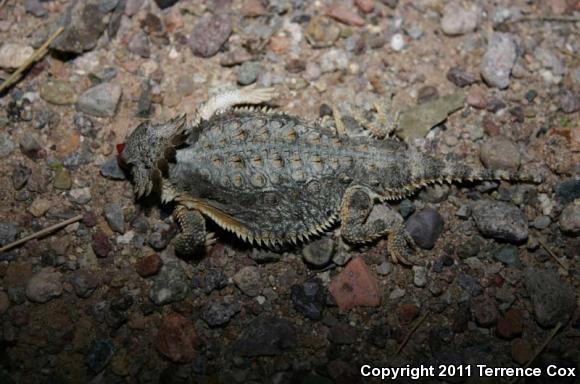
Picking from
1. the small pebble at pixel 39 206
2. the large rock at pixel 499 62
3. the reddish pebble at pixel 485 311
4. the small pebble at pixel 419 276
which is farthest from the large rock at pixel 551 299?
→ the small pebble at pixel 39 206

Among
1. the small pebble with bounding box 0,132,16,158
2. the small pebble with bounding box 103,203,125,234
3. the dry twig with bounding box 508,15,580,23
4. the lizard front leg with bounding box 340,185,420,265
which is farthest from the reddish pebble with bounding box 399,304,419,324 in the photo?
the small pebble with bounding box 0,132,16,158

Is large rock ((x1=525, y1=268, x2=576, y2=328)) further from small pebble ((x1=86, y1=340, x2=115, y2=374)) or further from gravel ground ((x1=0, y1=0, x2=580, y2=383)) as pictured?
small pebble ((x1=86, y1=340, x2=115, y2=374))

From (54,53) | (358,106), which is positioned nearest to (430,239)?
(358,106)

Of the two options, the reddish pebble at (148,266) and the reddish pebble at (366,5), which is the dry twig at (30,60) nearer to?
the reddish pebble at (148,266)

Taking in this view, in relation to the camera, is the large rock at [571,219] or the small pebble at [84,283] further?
the large rock at [571,219]

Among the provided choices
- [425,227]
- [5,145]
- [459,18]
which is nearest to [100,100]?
[5,145]

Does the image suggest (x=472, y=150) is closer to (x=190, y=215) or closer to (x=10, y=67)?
(x=190, y=215)
